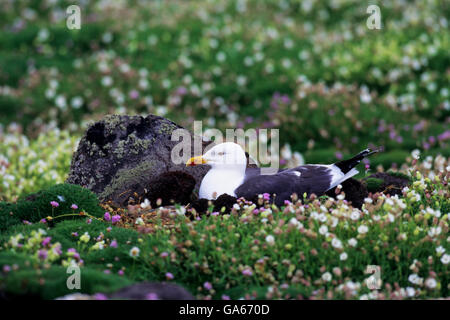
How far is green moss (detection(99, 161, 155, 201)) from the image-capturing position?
7.32m

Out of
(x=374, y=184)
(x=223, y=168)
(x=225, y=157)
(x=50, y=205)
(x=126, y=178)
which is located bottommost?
(x=50, y=205)

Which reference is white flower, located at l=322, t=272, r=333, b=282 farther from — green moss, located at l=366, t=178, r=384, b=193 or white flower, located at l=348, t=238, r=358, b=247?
green moss, located at l=366, t=178, r=384, b=193

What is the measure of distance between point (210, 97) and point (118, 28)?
4.08 metres

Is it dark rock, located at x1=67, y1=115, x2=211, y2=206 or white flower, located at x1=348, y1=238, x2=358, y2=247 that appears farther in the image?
dark rock, located at x1=67, y1=115, x2=211, y2=206

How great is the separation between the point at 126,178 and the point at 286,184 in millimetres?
1814

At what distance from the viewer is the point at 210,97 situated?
13.6 meters

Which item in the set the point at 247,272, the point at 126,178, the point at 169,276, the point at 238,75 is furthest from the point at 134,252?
the point at 238,75

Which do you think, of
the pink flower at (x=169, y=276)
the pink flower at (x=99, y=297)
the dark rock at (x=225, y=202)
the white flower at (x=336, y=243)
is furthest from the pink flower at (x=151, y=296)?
the dark rock at (x=225, y=202)

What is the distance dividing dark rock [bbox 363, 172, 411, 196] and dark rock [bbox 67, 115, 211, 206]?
2.02 metres

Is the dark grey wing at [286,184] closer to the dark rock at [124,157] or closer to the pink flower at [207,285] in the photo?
the dark rock at [124,157]

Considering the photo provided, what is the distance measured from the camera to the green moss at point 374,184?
24.8 feet

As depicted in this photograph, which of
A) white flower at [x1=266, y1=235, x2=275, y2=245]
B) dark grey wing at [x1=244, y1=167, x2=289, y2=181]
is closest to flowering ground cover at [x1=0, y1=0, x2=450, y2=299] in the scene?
white flower at [x1=266, y1=235, x2=275, y2=245]

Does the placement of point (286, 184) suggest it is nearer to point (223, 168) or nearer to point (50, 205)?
point (223, 168)

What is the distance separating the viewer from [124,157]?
7.52m
